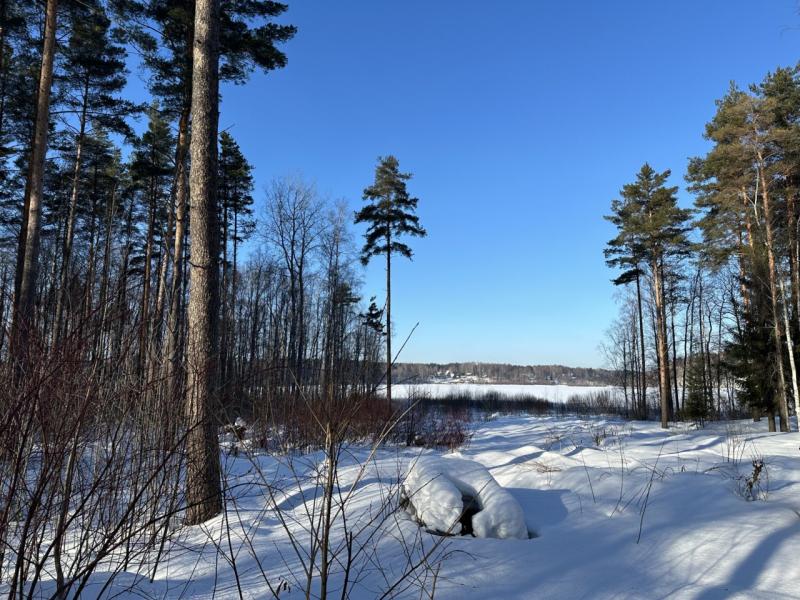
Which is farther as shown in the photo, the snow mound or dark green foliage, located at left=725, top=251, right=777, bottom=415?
dark green foliage, located at left=725, top=251, right=777, bottom=415

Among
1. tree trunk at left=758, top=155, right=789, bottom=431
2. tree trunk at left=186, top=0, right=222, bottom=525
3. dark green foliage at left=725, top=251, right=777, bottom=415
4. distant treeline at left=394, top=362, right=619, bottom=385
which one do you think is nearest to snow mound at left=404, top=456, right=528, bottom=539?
tree trunk at left=186, top=0, right=222, bottom=525

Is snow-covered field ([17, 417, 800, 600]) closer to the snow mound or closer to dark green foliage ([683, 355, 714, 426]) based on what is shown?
the snow mound

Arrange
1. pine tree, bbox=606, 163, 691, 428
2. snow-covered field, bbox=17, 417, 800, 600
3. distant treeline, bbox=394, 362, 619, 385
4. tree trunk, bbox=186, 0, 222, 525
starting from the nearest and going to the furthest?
snow-covered field, bbox=17, 417, 800, 600
tree trunk, bbox=186, 0, 222, 525
pine tree, bbox=606, 163, 691, 428
distant treeline, bbox=394, 362, 619, 385

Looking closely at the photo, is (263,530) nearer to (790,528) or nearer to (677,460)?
(790,528)

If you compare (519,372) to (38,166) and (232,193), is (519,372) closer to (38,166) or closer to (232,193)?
(232,193)

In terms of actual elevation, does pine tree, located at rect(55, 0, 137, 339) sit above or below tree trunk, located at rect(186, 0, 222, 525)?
above

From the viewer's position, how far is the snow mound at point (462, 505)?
3.15 m

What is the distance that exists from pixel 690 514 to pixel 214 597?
3.56m

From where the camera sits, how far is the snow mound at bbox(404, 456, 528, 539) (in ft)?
10.3

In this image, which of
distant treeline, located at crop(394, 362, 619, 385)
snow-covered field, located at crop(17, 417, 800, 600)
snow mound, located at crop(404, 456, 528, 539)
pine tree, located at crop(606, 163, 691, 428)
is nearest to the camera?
snow-covered field, located at crop(17, 417, 800, 600)

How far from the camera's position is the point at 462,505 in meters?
3.31

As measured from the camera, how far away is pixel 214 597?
6.82 ft

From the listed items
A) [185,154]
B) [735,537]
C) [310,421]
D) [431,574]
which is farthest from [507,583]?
[185,154]

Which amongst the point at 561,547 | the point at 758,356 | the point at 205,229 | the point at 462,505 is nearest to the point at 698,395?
the point at 758,356
